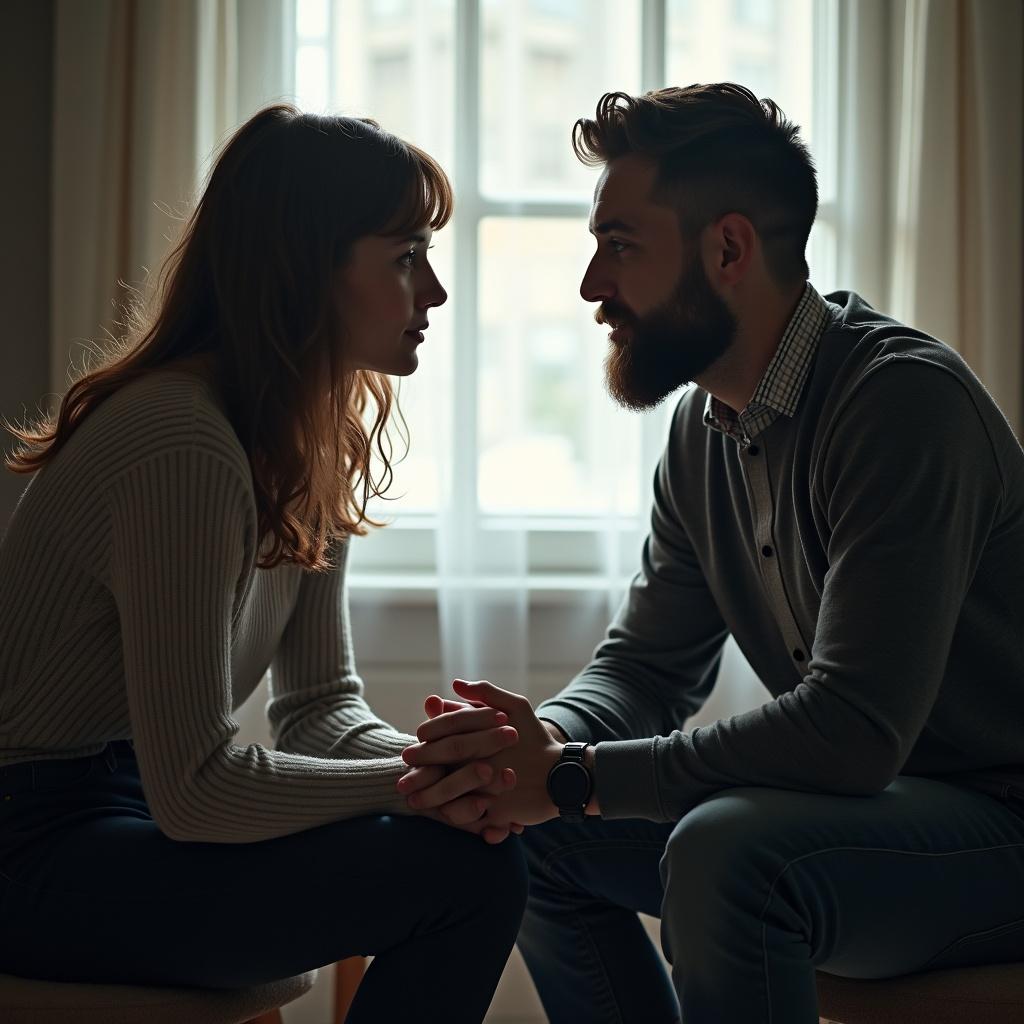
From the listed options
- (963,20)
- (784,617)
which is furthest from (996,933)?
(963,20)

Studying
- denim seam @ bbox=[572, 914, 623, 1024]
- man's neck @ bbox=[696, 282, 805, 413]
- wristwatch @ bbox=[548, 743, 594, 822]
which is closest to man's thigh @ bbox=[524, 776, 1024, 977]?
wristwatch @ bbox=[548, 743, 594, 822]

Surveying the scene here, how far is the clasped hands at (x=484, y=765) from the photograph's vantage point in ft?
3.82

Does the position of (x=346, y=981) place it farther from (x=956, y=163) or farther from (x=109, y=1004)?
(x=956, y=163)

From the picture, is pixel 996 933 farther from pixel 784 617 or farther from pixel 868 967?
pixel 784 617

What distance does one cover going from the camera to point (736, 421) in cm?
146

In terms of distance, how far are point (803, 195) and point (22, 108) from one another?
59.6 inches

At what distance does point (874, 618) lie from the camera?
1.13m

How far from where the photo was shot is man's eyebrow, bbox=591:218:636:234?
149 cm

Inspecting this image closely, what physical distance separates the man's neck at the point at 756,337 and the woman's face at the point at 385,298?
1.22ft

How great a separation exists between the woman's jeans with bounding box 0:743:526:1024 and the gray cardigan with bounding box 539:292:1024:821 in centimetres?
21

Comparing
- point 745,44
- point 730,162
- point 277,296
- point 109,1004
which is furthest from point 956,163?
point 109,1004

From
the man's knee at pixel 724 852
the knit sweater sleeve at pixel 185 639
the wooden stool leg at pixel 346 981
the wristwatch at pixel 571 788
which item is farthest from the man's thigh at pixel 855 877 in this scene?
the wooden stool leg at pixel 346 981

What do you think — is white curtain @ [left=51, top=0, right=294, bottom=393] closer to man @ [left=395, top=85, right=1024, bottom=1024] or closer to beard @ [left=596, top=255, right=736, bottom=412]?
man @ [left=395, top=85, right=1024, bottom=1024]

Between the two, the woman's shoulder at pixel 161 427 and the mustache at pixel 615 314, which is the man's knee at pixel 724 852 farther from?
the mustache at pixel 615 314
